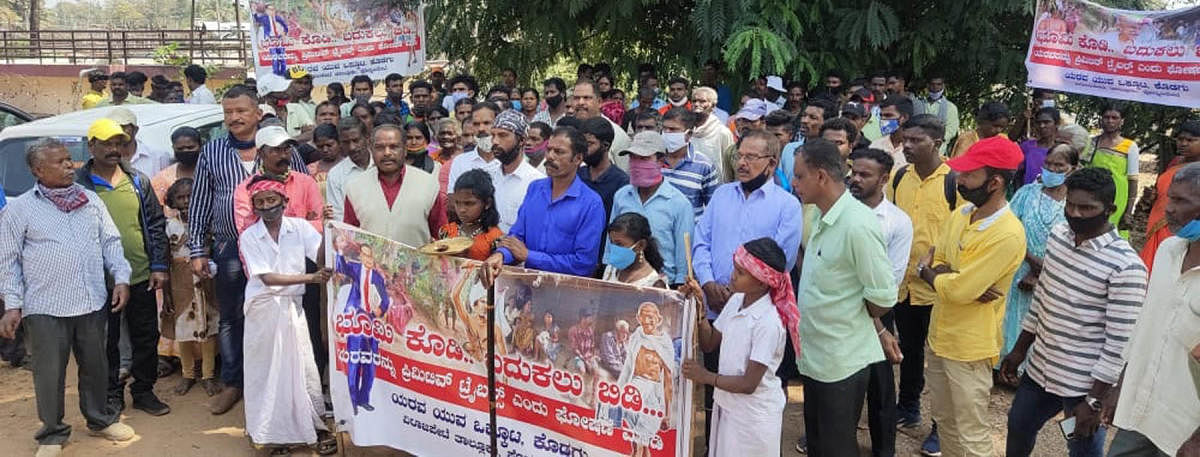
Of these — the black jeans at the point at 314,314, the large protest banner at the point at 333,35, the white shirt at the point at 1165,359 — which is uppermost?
the large protest banner at the point at 333,35

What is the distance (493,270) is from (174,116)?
15.5 ft

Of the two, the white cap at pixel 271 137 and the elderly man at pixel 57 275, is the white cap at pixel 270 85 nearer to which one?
the elderly man at pixel 57 275

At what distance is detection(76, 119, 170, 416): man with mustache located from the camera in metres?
5.18

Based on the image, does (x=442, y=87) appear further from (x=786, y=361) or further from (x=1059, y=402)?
(x=1059, y=402)

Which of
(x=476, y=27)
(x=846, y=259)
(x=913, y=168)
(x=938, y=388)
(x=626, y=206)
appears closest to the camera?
(x=846, y=259)

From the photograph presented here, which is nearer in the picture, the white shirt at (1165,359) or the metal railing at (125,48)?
the white shirt at (1165,359)

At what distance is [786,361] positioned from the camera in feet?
16.4

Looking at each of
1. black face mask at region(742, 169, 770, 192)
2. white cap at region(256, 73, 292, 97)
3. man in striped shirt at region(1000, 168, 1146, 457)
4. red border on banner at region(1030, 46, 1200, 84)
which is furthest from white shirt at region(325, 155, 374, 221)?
red border on banner at region(1030, 46, 1200, 84)

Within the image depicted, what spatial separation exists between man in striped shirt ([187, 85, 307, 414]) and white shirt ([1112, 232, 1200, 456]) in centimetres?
450

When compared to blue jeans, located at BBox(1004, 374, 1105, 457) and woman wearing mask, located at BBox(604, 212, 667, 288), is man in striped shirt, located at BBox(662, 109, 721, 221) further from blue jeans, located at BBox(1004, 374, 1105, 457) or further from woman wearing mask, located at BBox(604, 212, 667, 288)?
blue jeans, located at BBox(1004, 374, 1105, 457)

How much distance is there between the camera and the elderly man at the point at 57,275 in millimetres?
4633

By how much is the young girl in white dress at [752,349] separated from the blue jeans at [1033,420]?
117 cm

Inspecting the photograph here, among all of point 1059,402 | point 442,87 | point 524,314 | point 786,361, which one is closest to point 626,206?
point 524,314

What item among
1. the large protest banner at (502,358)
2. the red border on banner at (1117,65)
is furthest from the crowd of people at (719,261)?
the red border on banner at (1117,65)
